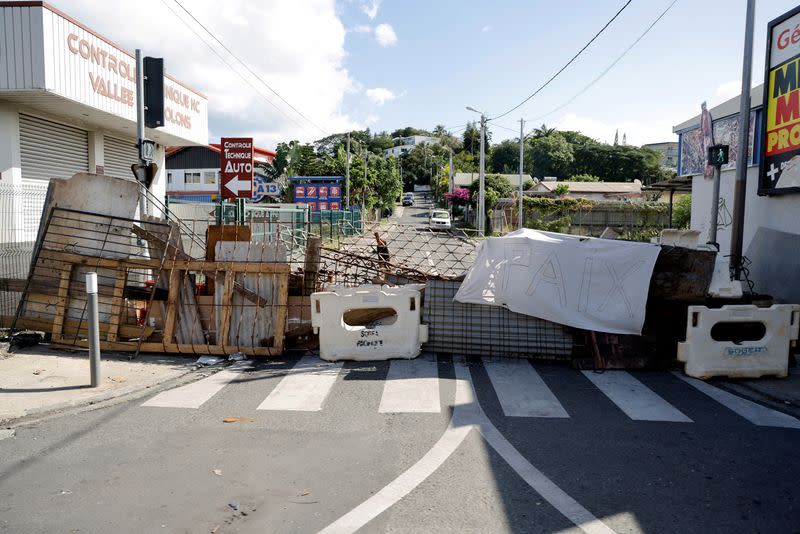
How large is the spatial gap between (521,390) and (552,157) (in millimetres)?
100944

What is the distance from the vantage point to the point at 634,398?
23.1ft

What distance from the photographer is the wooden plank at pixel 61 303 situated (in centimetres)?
892

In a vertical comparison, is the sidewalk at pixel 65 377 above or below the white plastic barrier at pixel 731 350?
below

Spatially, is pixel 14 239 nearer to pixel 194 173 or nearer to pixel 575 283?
pixel 575 283

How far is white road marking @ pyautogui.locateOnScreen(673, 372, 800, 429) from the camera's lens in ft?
20.5

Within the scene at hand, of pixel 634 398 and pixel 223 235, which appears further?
pixel 223 235

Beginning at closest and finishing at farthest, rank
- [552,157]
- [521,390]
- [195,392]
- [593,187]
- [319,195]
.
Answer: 1. [195,392]
2. [521,390]
3. [319,195]
4. [593,187]
5. [552,157]

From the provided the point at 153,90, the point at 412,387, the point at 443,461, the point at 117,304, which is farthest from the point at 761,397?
the point at 153,90

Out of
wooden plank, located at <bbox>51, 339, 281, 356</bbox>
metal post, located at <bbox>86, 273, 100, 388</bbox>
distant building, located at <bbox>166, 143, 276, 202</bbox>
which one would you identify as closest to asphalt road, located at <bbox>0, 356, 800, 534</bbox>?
metal post, located at <bbox>86, 273, 100, 388</bbox>

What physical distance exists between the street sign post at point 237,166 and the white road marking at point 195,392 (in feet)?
14.5

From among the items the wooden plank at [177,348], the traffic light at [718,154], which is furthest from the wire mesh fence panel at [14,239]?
the traffic light at [718,154]

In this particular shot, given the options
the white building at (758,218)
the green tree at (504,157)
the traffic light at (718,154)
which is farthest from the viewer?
the green tree at (504,157)

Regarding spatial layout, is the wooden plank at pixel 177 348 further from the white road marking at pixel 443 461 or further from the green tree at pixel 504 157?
the green tree at pixel 504 157

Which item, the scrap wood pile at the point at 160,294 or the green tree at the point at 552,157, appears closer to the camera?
the scrap wood pile at the point at 160,294
